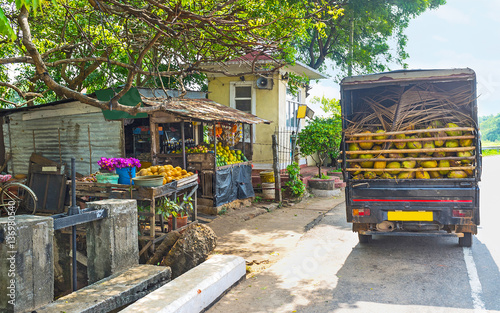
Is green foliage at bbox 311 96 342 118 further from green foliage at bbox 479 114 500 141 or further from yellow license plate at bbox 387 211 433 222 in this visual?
green foliage at bbox 479 114 500 141

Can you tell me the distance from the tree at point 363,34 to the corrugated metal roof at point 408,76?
33.0ft

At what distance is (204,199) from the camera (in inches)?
429

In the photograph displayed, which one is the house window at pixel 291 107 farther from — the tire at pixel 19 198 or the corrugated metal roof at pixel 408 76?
the tire at pixel 19 198

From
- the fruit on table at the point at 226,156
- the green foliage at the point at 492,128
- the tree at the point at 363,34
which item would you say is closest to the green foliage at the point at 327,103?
the tree at the point at 363,34

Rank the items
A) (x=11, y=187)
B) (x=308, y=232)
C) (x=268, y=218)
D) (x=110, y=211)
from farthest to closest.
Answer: (x=11, y=187) → (x=268, y=218) → (x=308, y=232) → (x=110, y=211)

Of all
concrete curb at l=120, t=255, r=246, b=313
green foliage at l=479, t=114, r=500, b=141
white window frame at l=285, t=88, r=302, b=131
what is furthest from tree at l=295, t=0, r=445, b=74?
green foliage at l=479, t=114, r=500, b=141

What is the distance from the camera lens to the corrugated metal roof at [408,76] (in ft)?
20.5

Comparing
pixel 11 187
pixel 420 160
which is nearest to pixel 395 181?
pixel 420 160

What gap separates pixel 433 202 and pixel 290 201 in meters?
6.87

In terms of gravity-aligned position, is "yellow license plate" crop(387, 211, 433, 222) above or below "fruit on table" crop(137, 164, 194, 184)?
below

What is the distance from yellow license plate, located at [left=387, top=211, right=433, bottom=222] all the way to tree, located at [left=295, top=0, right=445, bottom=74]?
11.5 m

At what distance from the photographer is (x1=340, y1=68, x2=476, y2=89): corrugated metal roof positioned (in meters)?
6.24

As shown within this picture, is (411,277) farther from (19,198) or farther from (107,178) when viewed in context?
(19,198)

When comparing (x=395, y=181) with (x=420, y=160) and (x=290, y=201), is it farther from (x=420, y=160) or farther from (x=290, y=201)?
(x=290, y=201)
